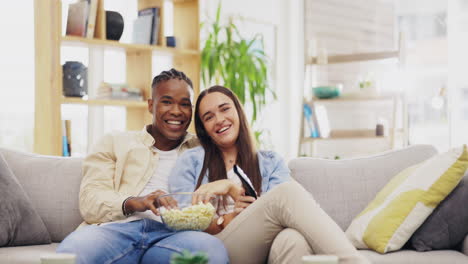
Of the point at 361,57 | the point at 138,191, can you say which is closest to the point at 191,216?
the point at 138,191

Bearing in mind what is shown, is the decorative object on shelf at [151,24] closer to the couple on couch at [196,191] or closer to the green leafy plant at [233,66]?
the green leafy plant at [233,66]

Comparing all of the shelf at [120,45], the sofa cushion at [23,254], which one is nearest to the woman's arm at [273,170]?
the sofa cushion at [23,254]

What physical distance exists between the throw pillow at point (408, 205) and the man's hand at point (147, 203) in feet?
2.58

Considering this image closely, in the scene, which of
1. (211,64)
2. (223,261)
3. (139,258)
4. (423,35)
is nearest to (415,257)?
(223,261)

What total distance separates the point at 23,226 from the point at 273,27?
431 centimetres

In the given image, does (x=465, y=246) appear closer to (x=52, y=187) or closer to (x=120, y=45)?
(x=52, y=187)

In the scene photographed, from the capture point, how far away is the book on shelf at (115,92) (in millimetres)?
4398

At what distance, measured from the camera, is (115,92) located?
4.42m

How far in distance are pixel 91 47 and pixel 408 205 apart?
8.56 feet

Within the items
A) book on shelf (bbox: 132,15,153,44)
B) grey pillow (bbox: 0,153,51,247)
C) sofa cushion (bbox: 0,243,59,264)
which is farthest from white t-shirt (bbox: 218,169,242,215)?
book on shelf (bbox: 132,15,153,44)

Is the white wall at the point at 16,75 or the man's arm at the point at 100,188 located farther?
the white wall at the point at 16,75

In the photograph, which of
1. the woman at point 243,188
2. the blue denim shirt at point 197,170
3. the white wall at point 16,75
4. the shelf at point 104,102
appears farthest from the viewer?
the white wall at point 16,75

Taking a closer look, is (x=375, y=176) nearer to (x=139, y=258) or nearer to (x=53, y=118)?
(x=139, y=258)

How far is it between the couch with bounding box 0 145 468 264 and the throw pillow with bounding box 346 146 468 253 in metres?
0.22
